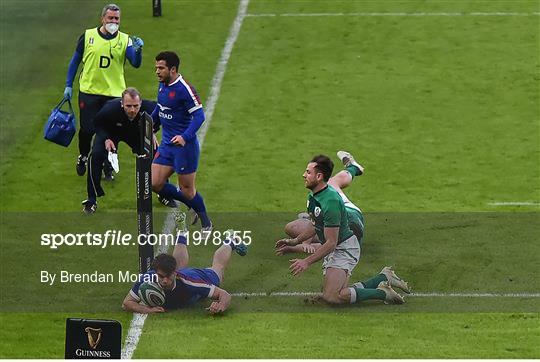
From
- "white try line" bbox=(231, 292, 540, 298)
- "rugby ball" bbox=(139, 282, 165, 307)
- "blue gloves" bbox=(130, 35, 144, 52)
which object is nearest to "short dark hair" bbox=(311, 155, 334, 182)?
"white try line" bbox=(231, 292, 540, 298)

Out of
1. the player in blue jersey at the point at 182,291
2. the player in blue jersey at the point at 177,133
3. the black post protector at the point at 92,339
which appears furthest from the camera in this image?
the player in blue jersey at the point at 177,133

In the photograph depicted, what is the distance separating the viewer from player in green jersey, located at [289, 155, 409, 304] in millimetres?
16312

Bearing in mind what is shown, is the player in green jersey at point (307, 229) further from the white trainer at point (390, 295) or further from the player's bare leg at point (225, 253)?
the white trainer at point (390, 295)

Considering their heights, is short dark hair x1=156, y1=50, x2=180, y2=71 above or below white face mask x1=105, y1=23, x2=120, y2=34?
above

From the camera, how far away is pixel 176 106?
Result: 60.8ft

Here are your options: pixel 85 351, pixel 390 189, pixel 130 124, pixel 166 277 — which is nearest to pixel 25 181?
pixel 130 124

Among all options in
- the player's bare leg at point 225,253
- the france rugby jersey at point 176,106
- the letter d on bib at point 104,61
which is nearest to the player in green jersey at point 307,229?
the player's bare leg at point 225,253

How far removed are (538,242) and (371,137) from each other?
17.4 ft

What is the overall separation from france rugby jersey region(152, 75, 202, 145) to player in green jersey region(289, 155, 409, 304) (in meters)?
2.57

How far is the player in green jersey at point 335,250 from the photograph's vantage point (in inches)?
642

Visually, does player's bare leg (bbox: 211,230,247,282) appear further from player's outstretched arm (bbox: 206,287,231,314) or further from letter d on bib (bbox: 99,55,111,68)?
letter d on bib (bbox: 99,55,111,68)

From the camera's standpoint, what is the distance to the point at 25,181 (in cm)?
2211

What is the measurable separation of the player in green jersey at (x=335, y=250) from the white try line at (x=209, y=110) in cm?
179

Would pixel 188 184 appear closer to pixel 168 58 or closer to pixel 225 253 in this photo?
pixel 168 58
